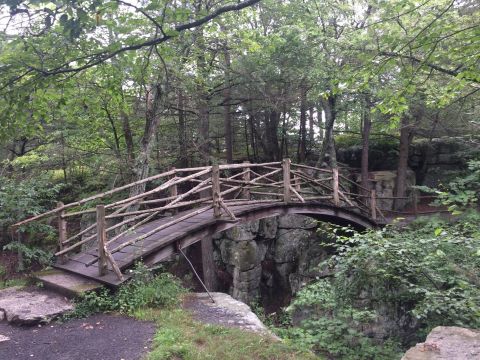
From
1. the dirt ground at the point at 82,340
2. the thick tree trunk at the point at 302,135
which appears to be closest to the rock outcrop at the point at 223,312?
the dirt ground at the point at 82,340

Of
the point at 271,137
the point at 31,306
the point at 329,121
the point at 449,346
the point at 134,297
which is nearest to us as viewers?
the point at 449,346

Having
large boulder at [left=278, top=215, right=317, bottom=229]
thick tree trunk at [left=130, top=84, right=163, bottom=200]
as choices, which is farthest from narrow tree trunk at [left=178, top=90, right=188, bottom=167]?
large boulder at [left=278, top=215, right=317, bottom=229]

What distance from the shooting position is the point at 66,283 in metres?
5.87

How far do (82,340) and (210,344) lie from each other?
1.48m

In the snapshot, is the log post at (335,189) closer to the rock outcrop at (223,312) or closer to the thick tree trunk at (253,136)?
the thick tree trunk at (253,136)

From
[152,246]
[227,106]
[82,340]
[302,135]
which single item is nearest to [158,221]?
[152,246]

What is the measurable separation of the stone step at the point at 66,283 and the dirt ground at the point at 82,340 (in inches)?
21.2

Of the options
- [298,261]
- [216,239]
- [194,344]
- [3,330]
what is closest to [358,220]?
[298,261]

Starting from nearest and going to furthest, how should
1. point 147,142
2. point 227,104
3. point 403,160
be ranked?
point 147,142, point 227,104, point 403,160

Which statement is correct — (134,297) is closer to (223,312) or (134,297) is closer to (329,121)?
(223,312)

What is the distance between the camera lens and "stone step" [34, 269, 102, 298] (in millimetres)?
5578

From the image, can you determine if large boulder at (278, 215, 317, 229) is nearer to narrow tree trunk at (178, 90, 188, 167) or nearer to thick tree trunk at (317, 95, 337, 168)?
thick tree trunk at (317, 95, 337, 168)

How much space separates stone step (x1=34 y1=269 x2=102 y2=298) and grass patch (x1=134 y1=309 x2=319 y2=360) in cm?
132

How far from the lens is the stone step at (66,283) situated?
5.58 metres
